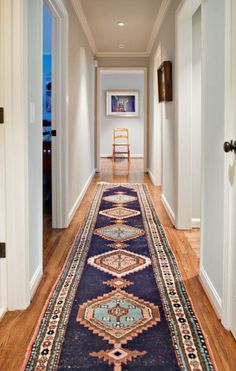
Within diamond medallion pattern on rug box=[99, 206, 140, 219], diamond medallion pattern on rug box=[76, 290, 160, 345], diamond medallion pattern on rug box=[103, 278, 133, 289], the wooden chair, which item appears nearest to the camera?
diamond medallion pattern on rug box=[76, 290, 160, 345]

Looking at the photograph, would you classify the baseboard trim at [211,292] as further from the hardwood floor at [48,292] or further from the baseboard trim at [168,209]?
the baseboard trim at [168,209]

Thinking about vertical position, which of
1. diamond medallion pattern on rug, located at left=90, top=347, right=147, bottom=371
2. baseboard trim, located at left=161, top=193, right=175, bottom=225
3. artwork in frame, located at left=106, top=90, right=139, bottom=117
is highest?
artwork in frame, located at left=106, top=90, right=139, bottom=117

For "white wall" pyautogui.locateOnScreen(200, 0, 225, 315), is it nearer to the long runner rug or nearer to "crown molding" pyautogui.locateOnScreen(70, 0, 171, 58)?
the long runner rug

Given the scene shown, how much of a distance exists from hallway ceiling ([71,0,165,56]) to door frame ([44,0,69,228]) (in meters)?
0.83

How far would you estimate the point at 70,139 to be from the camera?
14.1 feet

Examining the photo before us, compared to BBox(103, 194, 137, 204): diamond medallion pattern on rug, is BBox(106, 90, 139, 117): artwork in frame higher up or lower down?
higher up

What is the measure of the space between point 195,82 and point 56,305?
2486 millimetres

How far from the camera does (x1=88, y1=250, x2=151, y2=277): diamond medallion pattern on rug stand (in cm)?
278

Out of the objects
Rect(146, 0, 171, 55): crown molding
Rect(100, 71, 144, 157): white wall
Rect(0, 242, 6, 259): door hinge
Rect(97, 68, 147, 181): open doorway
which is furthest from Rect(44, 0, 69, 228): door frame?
Rect(100, 71, 144, 157): white wall

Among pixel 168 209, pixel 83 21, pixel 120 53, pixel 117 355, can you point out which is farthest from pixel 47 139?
pixel 117 355

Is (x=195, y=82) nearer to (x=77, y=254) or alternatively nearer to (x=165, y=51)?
(x=165, y=51)

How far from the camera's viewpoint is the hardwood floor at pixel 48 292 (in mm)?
1744

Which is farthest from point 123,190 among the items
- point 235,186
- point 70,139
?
point 235,186

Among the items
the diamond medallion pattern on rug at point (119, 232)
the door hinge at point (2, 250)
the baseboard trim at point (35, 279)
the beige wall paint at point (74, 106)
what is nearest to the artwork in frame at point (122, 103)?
the beige wall paint at point (74, 106)
